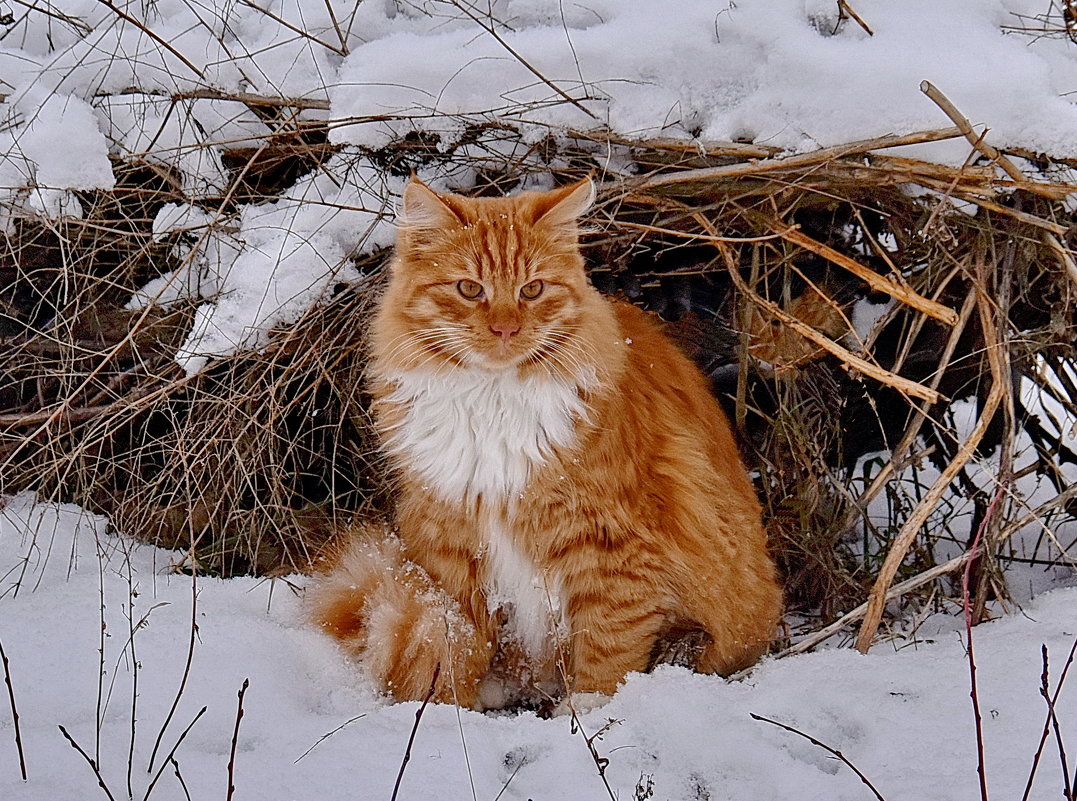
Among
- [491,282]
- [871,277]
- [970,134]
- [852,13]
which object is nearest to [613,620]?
[491,282]

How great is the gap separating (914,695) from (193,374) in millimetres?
2156

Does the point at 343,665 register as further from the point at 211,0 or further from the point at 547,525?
the point at 211,0

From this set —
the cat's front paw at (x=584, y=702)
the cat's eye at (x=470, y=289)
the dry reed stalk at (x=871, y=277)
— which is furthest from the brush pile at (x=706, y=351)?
the cat's front paw at (x=584, y=702)

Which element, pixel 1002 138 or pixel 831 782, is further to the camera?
pixel 1002 138

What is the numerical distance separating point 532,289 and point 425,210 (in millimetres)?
343

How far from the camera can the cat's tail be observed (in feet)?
7.98

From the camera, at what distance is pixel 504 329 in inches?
91.0

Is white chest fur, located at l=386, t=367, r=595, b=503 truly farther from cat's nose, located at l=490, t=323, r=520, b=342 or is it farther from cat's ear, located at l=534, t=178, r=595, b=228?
cat's ear, located at l=534, t=178, r=595, b=228

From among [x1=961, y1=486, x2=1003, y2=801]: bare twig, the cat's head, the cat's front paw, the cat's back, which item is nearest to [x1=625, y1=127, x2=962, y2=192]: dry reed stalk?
the cat's head

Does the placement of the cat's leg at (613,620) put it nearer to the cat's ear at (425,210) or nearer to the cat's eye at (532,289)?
the cat's eye at (532,289)

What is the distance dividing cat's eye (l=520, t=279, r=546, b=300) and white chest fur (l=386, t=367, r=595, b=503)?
0.21m

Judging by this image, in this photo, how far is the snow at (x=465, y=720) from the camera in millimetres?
1815

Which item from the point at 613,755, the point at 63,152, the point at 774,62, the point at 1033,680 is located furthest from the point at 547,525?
the point at 63,152

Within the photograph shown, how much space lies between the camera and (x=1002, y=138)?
2.41 meters
